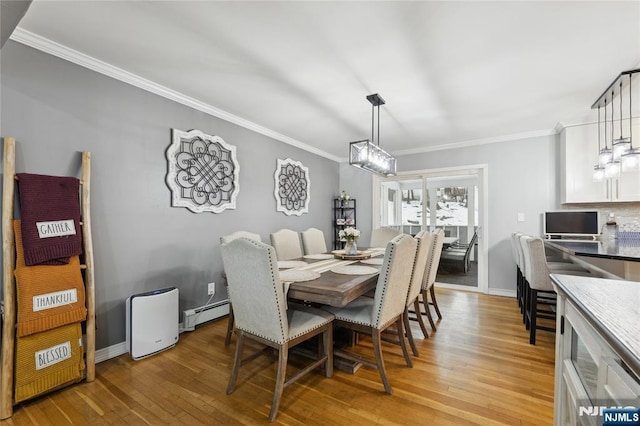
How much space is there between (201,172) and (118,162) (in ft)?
2.50

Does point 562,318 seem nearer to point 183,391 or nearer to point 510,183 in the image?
point 183,391

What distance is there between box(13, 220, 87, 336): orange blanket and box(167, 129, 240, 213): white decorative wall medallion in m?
1.04

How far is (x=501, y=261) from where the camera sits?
4.16 metres

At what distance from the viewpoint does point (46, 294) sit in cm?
182

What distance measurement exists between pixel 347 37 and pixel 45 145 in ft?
7.44

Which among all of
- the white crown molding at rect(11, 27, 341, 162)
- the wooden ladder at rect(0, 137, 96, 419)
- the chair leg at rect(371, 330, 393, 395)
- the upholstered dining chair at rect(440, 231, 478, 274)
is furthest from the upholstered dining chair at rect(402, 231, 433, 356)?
the upholstered dining chair at rect(440, 231, 478, 274)

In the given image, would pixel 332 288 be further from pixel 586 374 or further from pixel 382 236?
pixel 382 236

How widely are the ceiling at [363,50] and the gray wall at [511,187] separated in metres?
0.81

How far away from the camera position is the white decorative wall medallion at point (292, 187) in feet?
13.5

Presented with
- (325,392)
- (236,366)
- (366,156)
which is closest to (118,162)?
(236,366)

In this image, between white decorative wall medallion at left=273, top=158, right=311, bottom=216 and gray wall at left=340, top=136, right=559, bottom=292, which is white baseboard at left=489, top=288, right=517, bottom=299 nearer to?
gray wall at left=340, top=136, right=559, bottom=292

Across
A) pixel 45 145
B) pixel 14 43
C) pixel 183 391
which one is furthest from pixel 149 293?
pixel 14 43

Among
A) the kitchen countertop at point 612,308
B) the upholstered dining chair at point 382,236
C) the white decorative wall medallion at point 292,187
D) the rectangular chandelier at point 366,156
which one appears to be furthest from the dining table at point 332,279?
the white decorative wall medallion at point 292,187

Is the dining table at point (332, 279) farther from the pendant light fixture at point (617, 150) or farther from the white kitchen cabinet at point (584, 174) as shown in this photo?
the white kitchen cabinet at point (584, 174)
